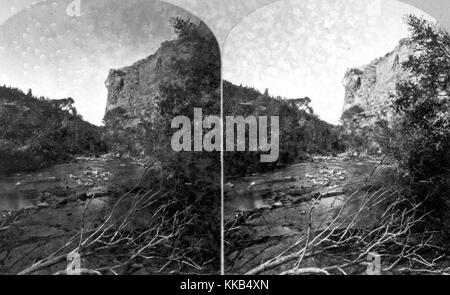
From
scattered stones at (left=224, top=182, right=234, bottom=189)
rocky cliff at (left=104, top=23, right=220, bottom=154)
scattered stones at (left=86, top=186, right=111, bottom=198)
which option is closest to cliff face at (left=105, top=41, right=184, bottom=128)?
rocky cliff at (left=104, top=23, right=220, bottom=154)

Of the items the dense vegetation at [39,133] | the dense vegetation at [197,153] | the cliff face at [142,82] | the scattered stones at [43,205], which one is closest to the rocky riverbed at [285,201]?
the dense vegetation at [197,153]

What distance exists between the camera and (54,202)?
355cm

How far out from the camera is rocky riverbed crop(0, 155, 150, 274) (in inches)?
135

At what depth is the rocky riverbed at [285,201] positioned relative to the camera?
363 centimetres

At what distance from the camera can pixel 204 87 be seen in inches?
149

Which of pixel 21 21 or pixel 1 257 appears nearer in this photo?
pixel 1 257

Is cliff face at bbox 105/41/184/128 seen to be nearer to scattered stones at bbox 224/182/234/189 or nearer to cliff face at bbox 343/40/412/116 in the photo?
scattered stones at bbox 224/182/234/189

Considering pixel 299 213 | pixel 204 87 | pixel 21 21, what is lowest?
pixel 299 213

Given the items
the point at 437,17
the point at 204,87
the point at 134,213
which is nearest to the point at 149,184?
the point at 134,213

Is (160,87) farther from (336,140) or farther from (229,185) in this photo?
(336,140)
